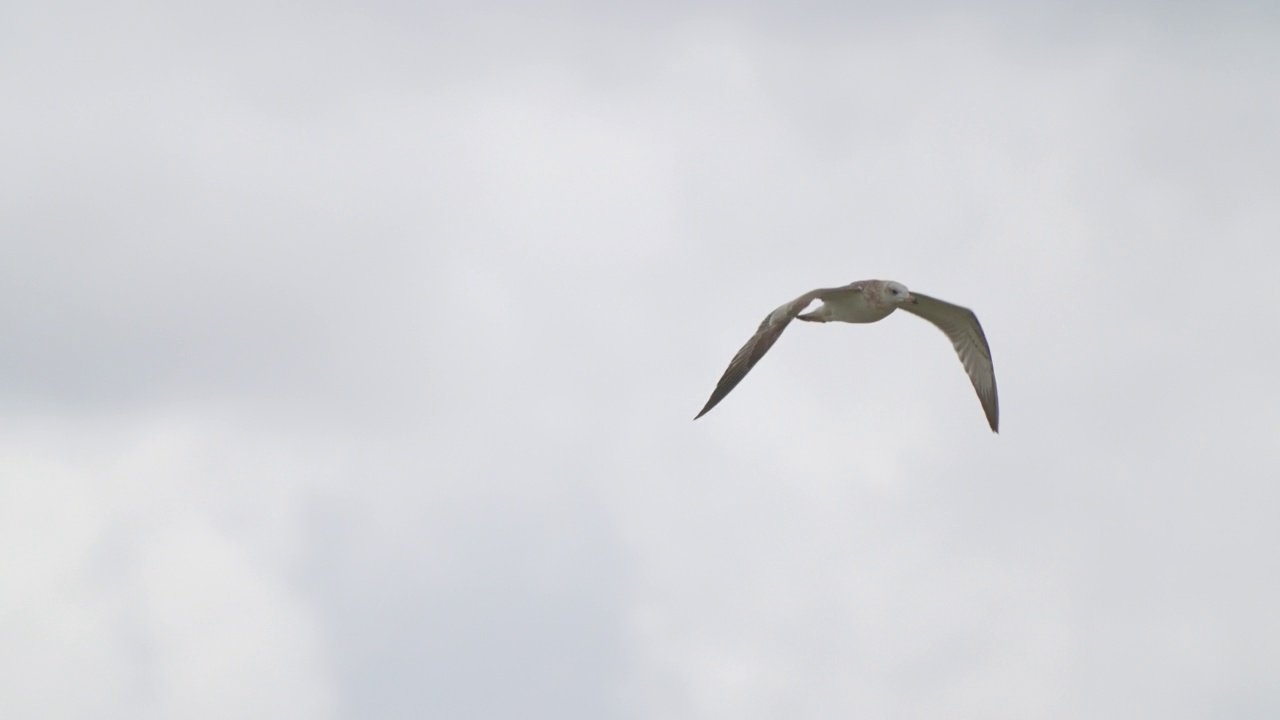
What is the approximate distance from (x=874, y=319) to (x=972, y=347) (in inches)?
167

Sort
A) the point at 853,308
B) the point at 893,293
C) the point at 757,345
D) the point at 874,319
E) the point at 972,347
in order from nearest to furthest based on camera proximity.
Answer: the point at 757,345, the point at 893,293, the point at 853,308, the point at 874,319, the point at 972,347

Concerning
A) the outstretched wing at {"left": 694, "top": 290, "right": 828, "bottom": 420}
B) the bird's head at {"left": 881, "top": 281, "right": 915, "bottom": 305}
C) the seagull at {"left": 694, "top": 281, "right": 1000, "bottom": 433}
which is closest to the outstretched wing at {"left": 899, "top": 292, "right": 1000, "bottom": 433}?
the seagull at {"left": 694, "top": 281, "right": 1000, "bottom": 433}

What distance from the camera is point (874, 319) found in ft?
104

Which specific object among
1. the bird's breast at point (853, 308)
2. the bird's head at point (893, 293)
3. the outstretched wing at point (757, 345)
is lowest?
the outstretched wing at point (757, 345)

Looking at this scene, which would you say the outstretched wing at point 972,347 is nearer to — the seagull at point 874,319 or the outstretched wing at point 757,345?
the seagull at point 874,319

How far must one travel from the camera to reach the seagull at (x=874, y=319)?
27406 millimetres

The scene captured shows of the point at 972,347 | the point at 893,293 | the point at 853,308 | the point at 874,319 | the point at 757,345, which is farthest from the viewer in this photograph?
the point at 972,347

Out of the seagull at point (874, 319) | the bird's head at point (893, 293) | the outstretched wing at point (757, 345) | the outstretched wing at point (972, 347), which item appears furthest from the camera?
the outstretched wing at point (972, 347)

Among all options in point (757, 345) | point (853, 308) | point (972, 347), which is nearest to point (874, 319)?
point (853, 308)

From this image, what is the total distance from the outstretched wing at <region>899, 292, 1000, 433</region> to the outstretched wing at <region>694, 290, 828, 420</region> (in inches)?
242

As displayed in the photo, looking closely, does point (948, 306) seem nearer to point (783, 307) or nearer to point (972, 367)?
point (972, 367)

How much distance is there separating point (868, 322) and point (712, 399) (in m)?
6.83

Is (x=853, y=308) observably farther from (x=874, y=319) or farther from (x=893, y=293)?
(x=893, y=293)

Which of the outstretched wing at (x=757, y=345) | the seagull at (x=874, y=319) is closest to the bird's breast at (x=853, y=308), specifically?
the seagull at (x=874, y=319)
